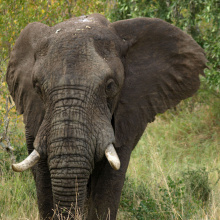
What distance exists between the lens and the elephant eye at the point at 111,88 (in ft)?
12.2

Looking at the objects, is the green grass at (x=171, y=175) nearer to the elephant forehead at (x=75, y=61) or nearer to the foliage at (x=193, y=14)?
the foliage at (x=193, y=14)

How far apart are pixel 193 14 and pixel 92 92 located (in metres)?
4.48

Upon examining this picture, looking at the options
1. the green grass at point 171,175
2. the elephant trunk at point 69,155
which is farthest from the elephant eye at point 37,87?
the green grass at point 171,175

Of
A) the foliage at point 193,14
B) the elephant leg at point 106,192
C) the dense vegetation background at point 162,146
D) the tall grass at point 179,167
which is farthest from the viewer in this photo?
the foliage at point 193,14

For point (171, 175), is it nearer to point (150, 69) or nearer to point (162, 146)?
point (162, 146)

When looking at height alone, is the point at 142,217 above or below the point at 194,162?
above

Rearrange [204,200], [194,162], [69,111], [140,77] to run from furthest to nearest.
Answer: [194,162] < [204,200] < [140,77] < [69,111]

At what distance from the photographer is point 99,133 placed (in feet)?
11.4

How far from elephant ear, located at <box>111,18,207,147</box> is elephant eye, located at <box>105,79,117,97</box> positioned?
300mm

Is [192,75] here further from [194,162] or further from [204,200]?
[194,162]

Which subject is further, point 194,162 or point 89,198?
point 194,162

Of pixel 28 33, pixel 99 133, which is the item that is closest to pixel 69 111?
pixel 99 133

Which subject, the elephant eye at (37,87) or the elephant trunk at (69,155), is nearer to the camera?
the elephant trunk at (69,155)

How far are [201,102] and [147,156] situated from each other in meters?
2.05
